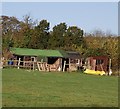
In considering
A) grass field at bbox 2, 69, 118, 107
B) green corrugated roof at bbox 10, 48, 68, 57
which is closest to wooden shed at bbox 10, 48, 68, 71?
green corrugated roof at bbox 10, 48, 68, 57

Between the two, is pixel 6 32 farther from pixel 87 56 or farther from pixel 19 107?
pixel 19 107

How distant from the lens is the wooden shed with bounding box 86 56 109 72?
58.1 m

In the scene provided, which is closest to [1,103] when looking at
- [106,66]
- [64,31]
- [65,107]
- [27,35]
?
[65,107]

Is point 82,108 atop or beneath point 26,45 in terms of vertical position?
beneath

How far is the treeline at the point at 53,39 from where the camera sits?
64.1 meters

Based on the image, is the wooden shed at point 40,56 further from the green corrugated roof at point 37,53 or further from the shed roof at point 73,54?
the shed roof at point 73,54

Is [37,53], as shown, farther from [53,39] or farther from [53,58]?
[53,39]

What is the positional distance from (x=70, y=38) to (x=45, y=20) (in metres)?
7.44

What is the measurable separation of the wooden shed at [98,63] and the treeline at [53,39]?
1.94m

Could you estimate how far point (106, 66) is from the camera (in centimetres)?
5869

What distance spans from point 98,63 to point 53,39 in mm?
15752

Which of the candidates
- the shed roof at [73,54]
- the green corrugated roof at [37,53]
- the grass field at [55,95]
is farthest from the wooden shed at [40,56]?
the grass field at [55,95]

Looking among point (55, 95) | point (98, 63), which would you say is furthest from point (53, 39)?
point (55, 95)

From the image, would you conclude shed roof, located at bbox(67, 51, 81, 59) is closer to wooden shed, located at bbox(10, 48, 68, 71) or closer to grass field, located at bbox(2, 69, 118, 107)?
wooden shed, located at bbox(10, 48, 68, 71)
